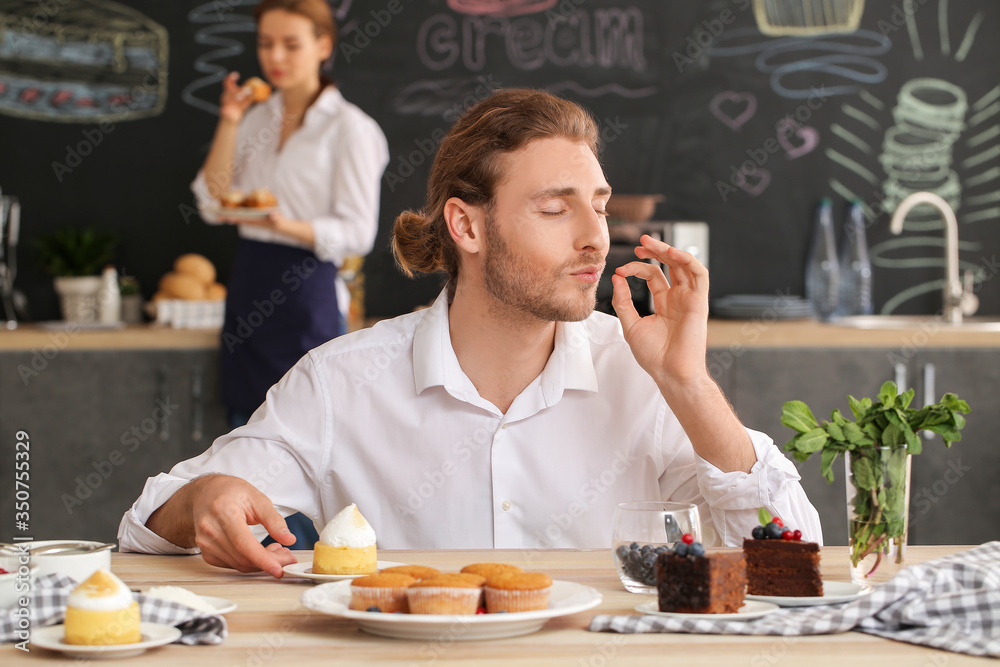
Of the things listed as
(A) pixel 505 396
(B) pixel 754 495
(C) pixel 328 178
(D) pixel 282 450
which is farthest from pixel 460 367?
(C) pixel 328 178

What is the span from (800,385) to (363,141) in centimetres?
151

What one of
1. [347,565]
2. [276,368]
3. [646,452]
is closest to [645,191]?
[276,368]

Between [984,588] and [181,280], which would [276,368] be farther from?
[984,588]

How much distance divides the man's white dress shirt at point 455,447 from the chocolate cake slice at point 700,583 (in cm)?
51

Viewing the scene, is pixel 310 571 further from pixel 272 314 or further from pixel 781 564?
pixel 272 314

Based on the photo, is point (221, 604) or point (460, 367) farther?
point (460, 367)

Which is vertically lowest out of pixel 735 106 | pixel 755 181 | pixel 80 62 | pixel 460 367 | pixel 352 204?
pixel 460 367

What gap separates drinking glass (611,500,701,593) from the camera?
1.10 meters

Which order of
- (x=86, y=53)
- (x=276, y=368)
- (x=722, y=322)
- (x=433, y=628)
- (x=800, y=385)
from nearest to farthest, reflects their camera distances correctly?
(x=433, y=628) → (x=276, y=368) → (x=800, y=385) → (x=722, y=322) → (x=86, y=53)

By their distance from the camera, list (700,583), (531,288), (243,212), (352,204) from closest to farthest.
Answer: (700,583), (531,288), (243,212), (352,204)

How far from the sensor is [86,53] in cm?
371

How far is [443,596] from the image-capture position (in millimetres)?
935

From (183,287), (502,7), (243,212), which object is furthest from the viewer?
(502,7)

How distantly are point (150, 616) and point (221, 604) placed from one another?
0.28 feet
